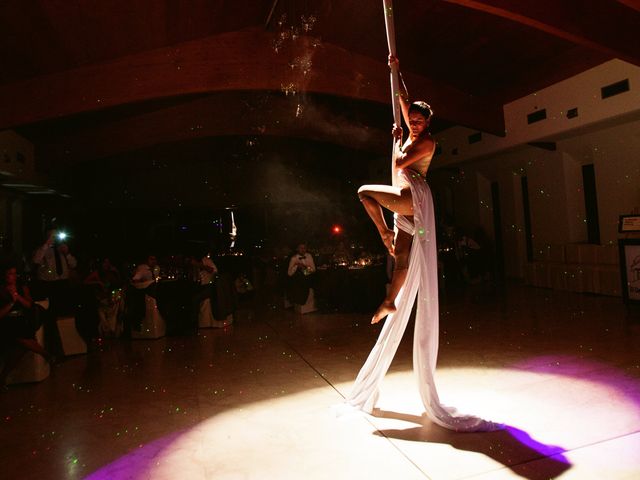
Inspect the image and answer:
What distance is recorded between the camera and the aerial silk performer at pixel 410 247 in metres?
3.10

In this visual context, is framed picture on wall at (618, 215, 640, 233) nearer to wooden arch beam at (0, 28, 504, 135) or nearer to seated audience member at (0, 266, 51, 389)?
wooden arch beam at (0, 28, 504, 135)

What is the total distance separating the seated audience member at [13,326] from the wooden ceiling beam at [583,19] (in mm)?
5556

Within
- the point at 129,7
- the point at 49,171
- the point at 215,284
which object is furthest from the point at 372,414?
the point at 49,171

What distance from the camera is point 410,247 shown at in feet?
10.8

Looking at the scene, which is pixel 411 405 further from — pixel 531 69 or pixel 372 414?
pixel 531 69

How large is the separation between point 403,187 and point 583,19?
436 cm

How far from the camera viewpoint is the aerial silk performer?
10.2 ft

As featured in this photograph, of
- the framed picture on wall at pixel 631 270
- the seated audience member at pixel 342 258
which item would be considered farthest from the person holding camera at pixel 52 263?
the framed picture on wall at pixel 631 270

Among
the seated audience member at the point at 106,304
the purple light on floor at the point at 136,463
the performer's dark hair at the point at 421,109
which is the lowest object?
the purple light on floor at the point at 136,463

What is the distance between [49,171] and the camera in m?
11.1

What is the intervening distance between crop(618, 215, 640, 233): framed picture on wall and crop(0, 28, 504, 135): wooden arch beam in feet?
14.3

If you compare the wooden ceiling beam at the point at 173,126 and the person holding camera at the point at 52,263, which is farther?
the wooden ceiling beam at the point at 173,126

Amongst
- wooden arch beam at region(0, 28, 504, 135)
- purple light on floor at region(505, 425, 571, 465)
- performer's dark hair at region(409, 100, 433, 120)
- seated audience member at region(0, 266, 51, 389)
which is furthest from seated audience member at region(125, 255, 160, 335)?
purple light on floor at region(505, 425, 571, 465)

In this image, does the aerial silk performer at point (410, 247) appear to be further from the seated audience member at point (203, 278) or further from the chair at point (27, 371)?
the seated audience member at point (203, 278)
